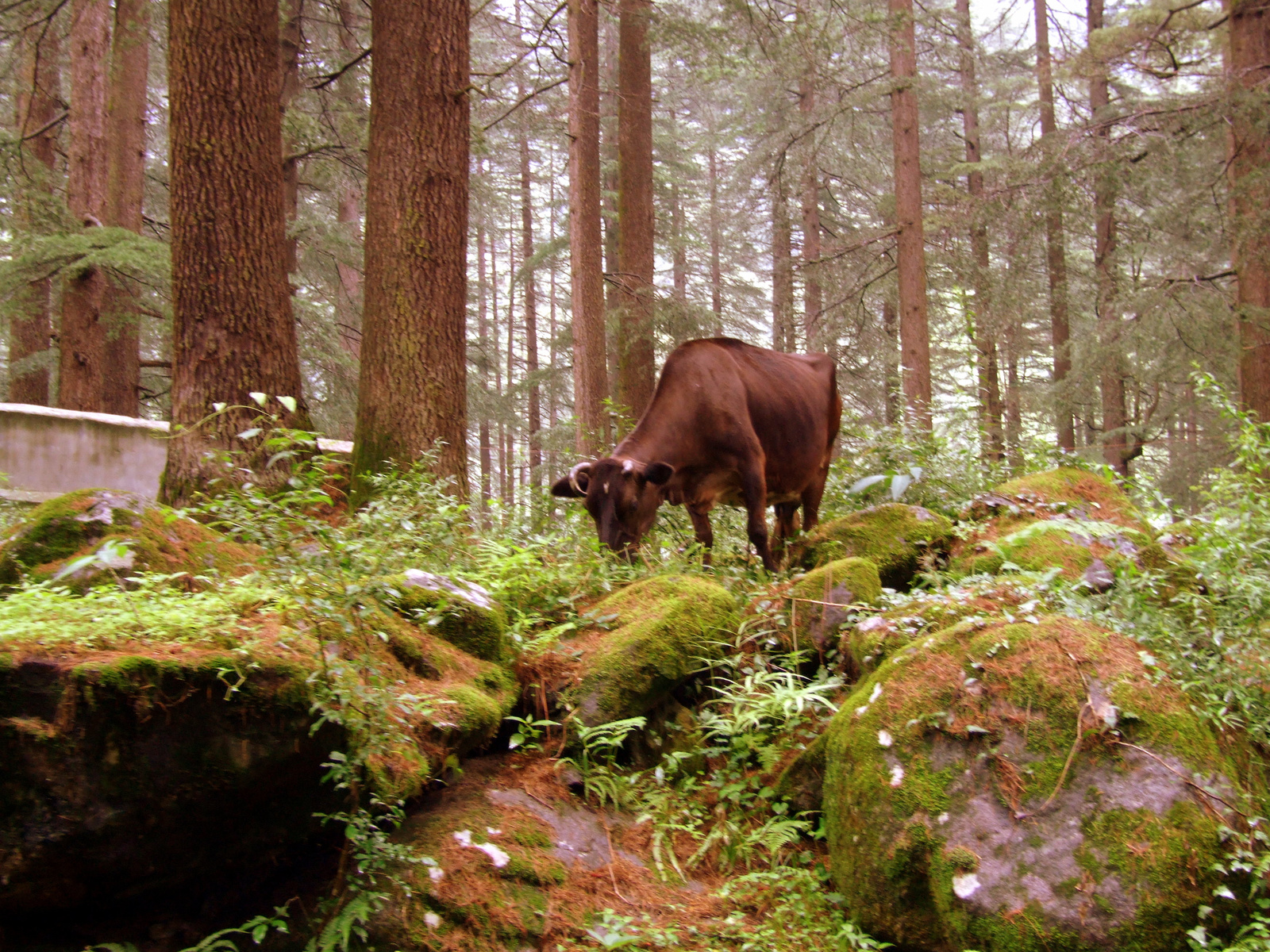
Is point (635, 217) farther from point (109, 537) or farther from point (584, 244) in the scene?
point (109, 537)

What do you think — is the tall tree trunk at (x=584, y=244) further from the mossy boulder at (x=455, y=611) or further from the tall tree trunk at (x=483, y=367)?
the mossy boulder at (x=455, y=611)

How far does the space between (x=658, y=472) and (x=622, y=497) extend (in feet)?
1.25

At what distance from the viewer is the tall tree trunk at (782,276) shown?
78.3ft

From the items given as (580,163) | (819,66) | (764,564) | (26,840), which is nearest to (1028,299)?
(819,66)

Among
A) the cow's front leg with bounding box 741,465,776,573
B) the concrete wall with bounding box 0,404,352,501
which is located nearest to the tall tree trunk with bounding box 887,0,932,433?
the cow's front leg with bounding box 741,465,776,573

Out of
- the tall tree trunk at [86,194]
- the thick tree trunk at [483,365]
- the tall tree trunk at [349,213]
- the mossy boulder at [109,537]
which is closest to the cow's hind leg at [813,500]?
the tall tree trunk at [349,213]

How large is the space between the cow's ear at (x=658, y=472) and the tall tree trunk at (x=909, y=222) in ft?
27.5

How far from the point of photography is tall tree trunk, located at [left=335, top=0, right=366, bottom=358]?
568 inches

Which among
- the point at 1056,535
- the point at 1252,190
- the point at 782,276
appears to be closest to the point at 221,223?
the point at 1056,535

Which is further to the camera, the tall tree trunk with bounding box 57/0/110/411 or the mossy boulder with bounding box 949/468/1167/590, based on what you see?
the tall tree trunk with bounding box 57/0/110/411

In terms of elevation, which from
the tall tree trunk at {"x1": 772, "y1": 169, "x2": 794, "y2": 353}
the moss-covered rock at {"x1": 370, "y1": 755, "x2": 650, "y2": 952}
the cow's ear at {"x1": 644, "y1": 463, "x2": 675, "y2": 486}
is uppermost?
the tall tree trunk at {"x1": 772, "y1": 169, "x2": 794, "y2": 353}

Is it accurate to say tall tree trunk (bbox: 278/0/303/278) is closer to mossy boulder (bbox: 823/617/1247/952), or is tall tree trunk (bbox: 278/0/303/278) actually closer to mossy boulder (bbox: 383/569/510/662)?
mossy boulder (bbox: 383/569/510/662)

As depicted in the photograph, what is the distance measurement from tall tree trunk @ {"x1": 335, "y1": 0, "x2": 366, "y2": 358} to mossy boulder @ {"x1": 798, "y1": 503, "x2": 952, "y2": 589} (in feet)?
17.9

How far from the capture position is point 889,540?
6.92 metres
